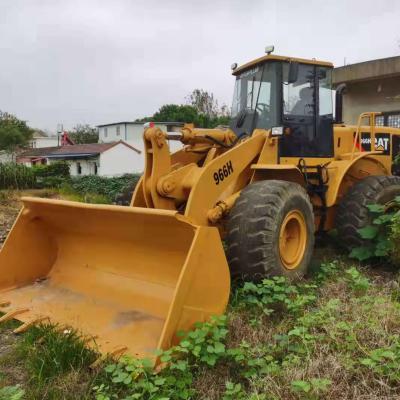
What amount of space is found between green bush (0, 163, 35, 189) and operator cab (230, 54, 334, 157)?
12.7m

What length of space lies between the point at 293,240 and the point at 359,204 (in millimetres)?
1217

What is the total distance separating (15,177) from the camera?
1716 cm

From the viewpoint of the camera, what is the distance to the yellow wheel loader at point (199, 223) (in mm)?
3811

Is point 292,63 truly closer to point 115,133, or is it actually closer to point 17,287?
point 17,287

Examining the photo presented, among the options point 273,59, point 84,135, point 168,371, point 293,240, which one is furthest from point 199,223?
point 84,135

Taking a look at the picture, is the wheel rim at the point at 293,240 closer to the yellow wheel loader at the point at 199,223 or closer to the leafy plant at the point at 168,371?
the yellow wheel loader at the point at 199,223

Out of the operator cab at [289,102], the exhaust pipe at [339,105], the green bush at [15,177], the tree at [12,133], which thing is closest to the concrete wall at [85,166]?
the tree at [12,133]

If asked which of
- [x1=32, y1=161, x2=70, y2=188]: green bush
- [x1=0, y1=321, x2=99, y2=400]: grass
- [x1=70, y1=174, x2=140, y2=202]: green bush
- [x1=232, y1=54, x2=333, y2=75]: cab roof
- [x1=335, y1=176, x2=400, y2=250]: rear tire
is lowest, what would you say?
[x1=70, y1=174, x2=140, y2=202]: green bush

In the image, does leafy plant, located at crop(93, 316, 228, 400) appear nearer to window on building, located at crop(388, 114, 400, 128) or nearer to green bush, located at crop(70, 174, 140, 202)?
window on building, located at crop(388, 114, 400, 128)

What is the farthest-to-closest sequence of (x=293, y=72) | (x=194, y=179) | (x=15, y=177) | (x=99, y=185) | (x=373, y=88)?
1. (x=99, y=185)
2. (x=15, y=177)
3. (x=373, y=88)
4. (x=293, y=72)
5. (x=194, y=179)

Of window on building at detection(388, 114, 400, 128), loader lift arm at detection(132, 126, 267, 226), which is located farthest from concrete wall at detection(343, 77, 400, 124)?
loader lift arm at detection(132, 126, 267, 226)

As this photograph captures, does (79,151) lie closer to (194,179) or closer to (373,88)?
(373,88)

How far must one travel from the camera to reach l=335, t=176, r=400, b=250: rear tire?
19.0 feet

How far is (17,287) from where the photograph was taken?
16.0ft
